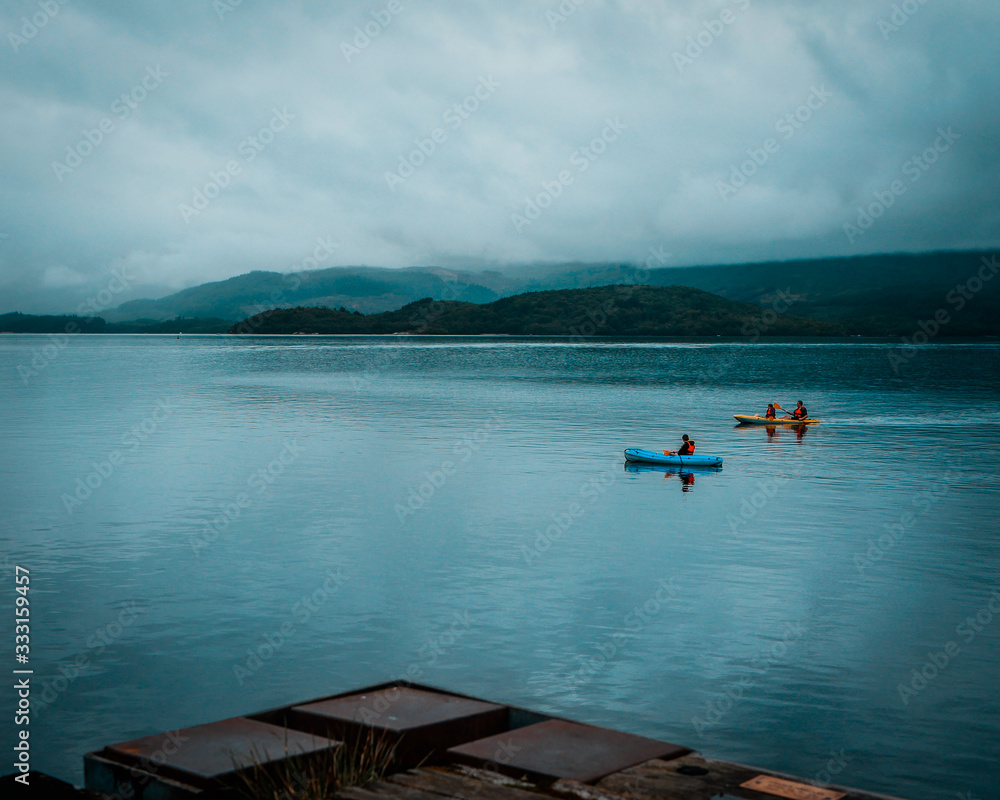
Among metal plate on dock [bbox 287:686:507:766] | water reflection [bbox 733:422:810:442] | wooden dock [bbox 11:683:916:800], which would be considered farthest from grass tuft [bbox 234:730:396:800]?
water reflection [bbox 733:422:810:442]

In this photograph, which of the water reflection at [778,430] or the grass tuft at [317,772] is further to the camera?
the water reflection at [778,430]

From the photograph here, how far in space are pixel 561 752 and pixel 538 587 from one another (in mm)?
16943

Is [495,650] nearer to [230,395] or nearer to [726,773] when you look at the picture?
[726,773]

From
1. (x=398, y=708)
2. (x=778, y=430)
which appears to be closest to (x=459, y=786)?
(x=398, y=708)

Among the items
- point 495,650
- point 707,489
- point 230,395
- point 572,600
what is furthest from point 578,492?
point 230,395

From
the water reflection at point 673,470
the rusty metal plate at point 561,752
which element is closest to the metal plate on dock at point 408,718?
the rusty metal plate at point 561,752

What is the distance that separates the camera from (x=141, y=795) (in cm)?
1369

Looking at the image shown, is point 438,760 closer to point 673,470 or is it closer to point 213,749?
point 213,749

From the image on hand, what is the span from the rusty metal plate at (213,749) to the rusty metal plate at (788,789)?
567cm

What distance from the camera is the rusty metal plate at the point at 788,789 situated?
13.0 m

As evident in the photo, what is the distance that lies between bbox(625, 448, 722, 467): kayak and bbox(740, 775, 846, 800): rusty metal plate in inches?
1856

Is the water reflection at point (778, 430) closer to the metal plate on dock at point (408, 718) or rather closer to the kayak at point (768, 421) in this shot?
the kayak at point (768, 421)

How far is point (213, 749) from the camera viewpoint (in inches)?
560

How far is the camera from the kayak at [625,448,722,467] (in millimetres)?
60344
